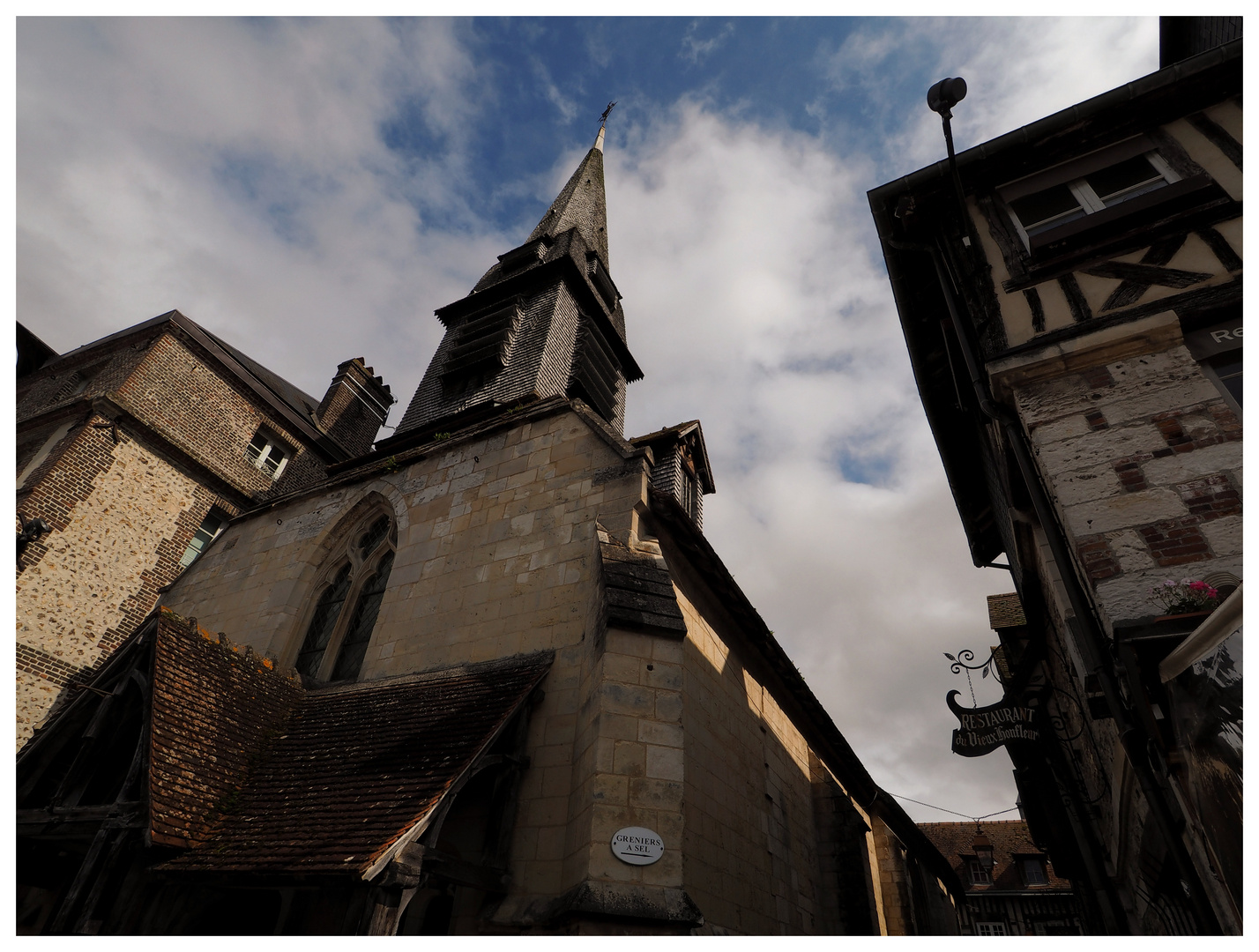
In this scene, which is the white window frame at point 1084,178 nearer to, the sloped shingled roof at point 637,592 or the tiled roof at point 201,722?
the sloped shingled roof at point 637,592

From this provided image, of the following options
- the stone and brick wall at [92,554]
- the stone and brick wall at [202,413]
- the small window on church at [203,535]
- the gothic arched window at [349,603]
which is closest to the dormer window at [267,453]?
the stone and brick wall at [202,413]

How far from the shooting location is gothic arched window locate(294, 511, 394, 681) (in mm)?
8516

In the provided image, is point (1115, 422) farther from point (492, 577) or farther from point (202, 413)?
point (202, 413)

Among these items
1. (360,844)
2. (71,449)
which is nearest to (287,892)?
(360,844)

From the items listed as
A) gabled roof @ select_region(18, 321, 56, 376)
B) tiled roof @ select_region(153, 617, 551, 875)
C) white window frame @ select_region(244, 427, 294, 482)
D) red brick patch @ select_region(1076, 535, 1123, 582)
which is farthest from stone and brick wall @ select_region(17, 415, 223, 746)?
red brick patch @ select_region(1076, 535, 1123, 582)

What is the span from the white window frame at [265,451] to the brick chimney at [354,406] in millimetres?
1940

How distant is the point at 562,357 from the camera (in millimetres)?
13477

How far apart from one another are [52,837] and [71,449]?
10.1 metres

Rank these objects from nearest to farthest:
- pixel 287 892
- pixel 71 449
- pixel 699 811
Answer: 1. pixel 287 892
2. pixel 699 811
3. pixel 71 449

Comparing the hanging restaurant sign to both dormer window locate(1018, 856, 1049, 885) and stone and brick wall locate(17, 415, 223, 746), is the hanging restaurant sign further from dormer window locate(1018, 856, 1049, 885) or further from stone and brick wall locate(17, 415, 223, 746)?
dormer window locate(1018, 856, 1049, 885)

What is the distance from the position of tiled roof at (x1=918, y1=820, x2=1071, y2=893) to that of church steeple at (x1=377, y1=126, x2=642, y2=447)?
23.1 meters

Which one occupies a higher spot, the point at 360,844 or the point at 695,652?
the point at 695,652
